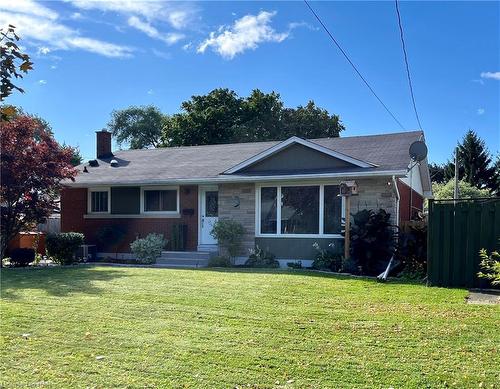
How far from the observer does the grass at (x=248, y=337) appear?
461 cm

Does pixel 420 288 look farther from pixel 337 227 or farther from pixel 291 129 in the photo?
pixel 291 129

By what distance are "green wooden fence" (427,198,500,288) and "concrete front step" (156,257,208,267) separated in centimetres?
720

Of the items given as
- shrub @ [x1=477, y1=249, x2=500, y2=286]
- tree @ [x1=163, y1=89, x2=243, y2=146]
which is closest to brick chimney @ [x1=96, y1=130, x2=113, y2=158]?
tree @ [x1=163, y1=89, x2=243, y2=146]

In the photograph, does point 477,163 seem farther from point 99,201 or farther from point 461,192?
point 99,201

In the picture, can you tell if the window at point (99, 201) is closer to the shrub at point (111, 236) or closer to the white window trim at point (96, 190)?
the white window trim at point (96, 190)

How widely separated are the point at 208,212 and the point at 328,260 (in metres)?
4.67

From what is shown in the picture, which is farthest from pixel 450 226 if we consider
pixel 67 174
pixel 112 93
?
pixel 112 93

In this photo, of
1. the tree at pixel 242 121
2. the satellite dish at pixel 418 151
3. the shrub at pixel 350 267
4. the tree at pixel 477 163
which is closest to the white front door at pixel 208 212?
the shrub at pixel 350 267

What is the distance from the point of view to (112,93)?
19047mm

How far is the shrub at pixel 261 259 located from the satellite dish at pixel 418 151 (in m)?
4.91

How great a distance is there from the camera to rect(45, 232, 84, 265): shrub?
46.6 ft

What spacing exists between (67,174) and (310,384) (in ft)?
39.4

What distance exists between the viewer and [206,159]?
17.8 m

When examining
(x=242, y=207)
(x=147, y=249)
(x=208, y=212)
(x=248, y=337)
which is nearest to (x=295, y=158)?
(x=242, y=207)
